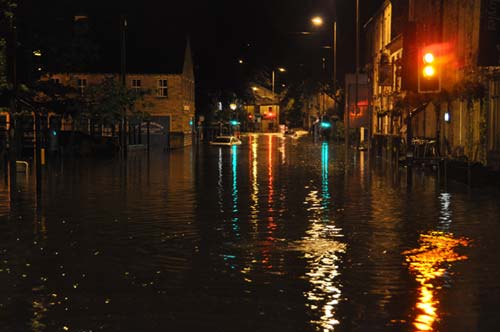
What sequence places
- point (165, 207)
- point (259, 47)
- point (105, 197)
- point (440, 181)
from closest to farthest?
1. point (165, 207)
2. point (105, 197)
3. point (440, 181)
4. point (259, 47)

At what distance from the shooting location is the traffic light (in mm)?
22312

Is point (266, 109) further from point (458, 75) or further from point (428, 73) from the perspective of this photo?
point (428, 73)

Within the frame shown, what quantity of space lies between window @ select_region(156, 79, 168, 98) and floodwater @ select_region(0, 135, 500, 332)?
179 ft

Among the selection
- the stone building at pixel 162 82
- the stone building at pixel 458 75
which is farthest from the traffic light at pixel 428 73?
the stone building at pixel 162 82

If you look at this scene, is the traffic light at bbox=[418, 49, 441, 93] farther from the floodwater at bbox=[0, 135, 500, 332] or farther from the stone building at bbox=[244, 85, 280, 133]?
the stone building at bbox=[244, 85, 280, 133]

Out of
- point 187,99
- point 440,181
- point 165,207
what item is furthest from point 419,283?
point 187,99

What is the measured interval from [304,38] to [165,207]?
77377mm

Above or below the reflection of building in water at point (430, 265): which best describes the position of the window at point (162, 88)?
above

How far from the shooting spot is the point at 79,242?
45.1ft

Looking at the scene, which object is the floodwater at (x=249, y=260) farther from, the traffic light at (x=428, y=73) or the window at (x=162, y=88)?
the window at (x=162, y=88)

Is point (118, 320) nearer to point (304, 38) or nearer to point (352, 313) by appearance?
point (352, 313)

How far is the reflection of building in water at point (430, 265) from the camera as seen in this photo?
838 centimetres

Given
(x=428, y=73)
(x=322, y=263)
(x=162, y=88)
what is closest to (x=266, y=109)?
(x=162, y=88)

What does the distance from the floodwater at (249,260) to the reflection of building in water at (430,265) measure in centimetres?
3
